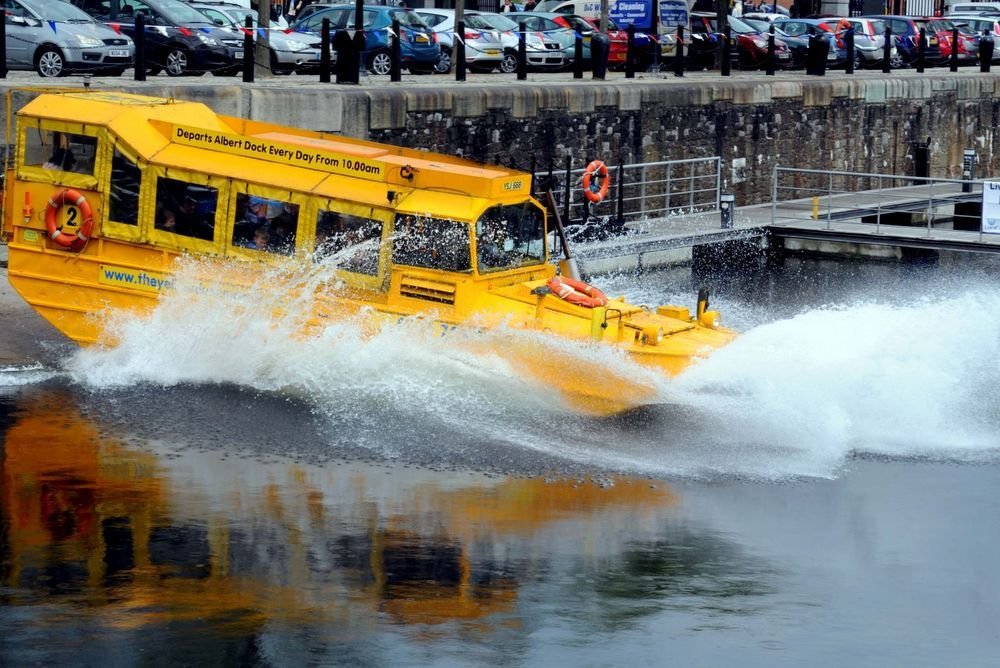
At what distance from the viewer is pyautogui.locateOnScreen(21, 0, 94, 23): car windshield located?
25.8 metres

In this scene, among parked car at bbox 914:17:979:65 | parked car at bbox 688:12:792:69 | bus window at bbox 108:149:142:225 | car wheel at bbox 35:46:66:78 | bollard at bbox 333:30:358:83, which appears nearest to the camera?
bus window at bbox 108:149:142:225

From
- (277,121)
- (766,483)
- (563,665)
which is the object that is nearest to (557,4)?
(277,121)

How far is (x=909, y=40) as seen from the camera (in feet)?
145

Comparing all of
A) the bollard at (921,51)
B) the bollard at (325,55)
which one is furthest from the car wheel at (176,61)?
the bollard at (921,51)

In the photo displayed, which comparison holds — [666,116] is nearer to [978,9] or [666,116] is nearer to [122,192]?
[122,192]

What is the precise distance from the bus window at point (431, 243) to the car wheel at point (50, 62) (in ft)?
36.2

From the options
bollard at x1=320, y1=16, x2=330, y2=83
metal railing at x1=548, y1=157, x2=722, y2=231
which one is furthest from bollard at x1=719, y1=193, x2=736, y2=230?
bollard at x1=320, y1=16, x2=330, y2=83

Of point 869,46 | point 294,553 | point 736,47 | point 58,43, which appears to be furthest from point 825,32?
point 294,553

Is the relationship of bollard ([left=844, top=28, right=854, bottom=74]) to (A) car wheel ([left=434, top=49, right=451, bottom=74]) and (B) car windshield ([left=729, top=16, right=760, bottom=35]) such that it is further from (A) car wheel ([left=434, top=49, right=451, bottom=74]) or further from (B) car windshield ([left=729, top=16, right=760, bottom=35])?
(A) car wheel ([left=434, top=49, right=451, bottom=74])

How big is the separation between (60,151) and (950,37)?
111 ft

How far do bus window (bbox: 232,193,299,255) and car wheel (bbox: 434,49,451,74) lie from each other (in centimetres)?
1700

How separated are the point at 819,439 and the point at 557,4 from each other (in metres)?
30.6

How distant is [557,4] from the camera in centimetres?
4416

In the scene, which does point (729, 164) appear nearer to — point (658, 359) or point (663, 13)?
point (663, 13)
